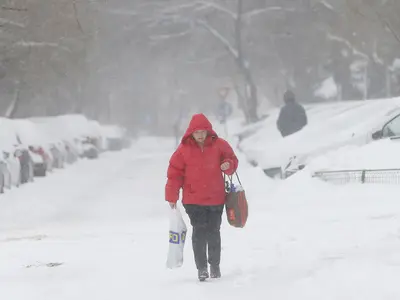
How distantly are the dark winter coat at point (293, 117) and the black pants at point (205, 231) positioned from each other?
497 inches

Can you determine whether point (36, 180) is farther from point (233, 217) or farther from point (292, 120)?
point (233, 217)

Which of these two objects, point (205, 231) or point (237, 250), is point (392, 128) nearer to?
point (237, 250)

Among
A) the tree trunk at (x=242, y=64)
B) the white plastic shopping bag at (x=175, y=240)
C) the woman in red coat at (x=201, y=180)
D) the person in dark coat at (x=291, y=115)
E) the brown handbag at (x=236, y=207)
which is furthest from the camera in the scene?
the tree trunk at (x=242, y=64)

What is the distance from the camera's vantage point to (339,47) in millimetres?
41031

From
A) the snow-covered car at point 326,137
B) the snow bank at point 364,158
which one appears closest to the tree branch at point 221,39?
the snow-covered car at point 326,137

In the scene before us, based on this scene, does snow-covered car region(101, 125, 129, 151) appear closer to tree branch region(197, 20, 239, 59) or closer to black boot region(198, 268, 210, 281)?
tree branch region(197, 20, 239, 59)

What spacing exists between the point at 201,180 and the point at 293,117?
12.9 meters

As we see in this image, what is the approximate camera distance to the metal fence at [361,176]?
43.3ft

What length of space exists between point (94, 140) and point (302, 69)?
1046cm

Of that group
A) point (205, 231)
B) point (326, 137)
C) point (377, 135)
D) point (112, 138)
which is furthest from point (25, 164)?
point (112, 138)

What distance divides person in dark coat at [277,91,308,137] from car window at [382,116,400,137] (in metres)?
4.46

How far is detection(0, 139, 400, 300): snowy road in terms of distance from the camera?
7.16m

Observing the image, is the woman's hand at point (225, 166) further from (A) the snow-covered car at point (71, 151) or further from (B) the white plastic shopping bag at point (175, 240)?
(A) the snow-covered car at point (71, 151)

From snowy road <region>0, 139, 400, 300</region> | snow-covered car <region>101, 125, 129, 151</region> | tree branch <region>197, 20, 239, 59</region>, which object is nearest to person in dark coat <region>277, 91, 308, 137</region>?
snowy road <region>0, 139, 400, 300</region>
